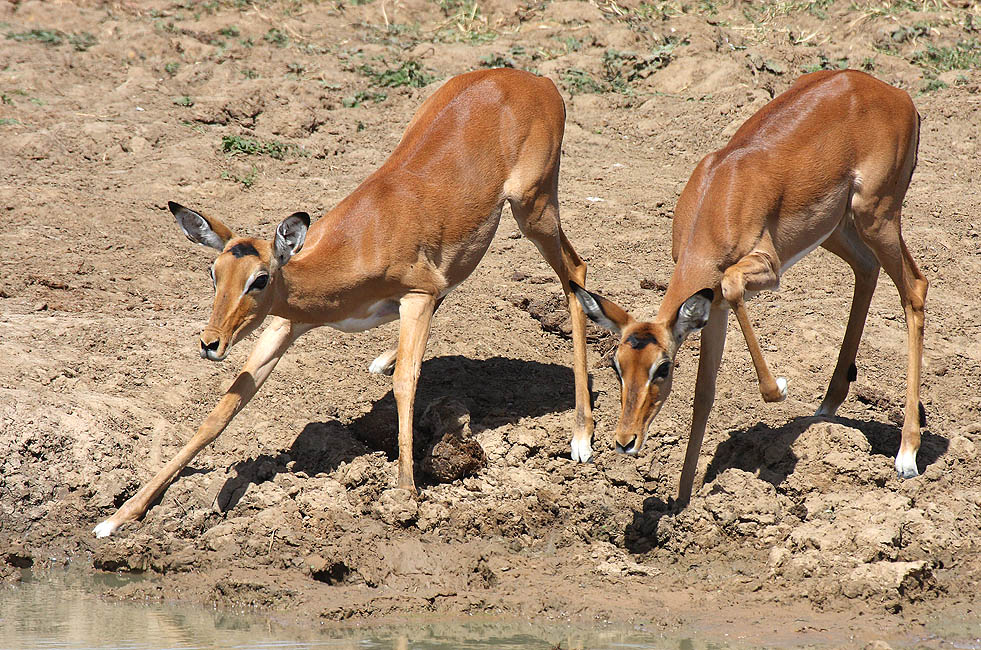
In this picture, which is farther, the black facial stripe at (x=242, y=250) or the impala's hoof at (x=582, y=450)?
the impala's hoof at (x=582, y=450)

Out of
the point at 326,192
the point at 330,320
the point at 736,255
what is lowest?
the point at 326,192

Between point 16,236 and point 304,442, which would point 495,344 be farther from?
point 16,236

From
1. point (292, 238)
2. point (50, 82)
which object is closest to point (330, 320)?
point (292, 238)

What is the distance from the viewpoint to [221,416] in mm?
7480

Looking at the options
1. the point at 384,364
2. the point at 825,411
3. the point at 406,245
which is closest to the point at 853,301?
the point at 825,411

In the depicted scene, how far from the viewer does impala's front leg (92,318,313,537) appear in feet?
24.1

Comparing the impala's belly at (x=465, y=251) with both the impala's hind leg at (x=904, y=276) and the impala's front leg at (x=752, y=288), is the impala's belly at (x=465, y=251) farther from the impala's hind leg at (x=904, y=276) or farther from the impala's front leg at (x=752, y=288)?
the impala's hind leg at (x=904, y=276)

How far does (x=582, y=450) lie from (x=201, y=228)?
2976 millimetres

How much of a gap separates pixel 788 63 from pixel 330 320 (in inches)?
354

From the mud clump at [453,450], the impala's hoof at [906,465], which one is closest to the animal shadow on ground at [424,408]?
the mud clump at [453,450]

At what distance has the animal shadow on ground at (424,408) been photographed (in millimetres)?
7887

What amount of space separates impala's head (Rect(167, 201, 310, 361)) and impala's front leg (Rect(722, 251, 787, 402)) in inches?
102

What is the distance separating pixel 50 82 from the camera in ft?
45.5

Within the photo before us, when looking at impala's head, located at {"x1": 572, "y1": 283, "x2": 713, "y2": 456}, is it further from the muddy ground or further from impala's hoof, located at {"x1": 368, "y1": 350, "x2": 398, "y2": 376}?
impala's hoof, located at {"x1": 368, "y1": 350, "x2": 398, "y2": 376}
